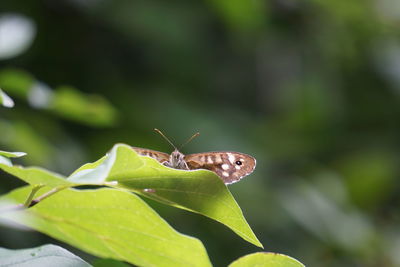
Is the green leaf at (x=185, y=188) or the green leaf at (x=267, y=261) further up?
the green leaf at (x=185, y=188)

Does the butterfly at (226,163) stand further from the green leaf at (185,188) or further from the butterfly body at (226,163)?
the green leaf at (185,188)

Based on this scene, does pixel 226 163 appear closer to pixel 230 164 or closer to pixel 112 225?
pixel 230 164

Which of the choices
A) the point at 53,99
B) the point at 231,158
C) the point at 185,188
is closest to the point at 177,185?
the point at 185,188

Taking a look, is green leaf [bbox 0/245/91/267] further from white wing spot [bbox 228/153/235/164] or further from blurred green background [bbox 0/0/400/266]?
blurred green background [bbox 0/0/400/266]

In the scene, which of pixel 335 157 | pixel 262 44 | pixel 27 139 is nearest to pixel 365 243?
pixel 335 157

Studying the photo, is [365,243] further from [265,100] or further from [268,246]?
[265,100]

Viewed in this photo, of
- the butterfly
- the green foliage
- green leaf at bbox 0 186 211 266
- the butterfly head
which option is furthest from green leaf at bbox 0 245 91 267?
the green foliage

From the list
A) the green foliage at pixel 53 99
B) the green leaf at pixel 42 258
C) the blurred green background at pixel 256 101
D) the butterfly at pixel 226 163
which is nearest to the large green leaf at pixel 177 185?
the green leaf at pixel 42 258

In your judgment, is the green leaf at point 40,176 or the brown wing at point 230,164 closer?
the green leaf at point 40,176
